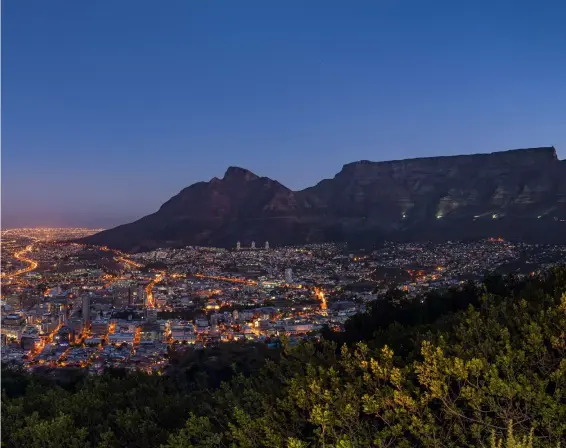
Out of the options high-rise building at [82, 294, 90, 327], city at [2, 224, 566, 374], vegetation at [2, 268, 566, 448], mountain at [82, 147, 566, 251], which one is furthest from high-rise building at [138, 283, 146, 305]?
mountain at [82, 147, 566, 251]

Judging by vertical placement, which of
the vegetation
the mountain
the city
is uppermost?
the mountain

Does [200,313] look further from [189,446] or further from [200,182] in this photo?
[200,182]

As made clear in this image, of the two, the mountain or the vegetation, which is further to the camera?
the mountain

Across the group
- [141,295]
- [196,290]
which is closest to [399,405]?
[141,295]

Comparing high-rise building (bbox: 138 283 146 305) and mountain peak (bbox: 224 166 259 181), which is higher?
mountain peak (bbox: 224 166 259 181)

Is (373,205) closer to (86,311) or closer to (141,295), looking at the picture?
(141,295)

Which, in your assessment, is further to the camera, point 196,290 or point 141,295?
point 196,290

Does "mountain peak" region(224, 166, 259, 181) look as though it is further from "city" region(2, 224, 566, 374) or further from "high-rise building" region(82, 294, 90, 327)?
"high-rise building" region(82, 294, 90, 327)
